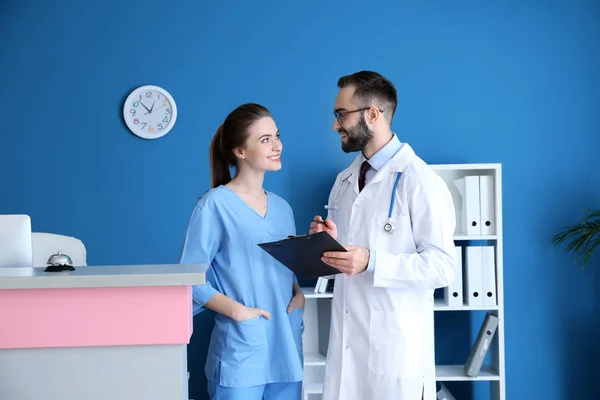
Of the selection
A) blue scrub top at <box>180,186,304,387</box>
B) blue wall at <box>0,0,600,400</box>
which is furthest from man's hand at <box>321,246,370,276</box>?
blue wall at <box>0,0,600,400</box>

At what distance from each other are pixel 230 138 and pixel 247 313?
1.96 ft

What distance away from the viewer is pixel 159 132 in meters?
3.76

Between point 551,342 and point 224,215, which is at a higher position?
point 224,215

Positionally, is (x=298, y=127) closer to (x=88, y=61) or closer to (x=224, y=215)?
(x=88, y=61)

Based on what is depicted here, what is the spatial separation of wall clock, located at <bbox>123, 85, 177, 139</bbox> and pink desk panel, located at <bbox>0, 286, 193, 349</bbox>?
2.23 metres

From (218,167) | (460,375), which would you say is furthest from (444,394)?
(218,167)

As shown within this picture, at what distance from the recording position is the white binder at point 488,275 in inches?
136

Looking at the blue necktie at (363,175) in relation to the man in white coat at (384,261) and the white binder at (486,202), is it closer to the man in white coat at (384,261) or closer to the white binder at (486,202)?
the man in white coat at (384,261)

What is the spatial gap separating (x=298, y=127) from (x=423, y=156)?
0.71 metres

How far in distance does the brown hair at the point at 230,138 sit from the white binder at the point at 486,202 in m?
1.53

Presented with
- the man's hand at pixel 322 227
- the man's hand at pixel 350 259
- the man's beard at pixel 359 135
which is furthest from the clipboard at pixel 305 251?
the man's beard at pixel 359 135

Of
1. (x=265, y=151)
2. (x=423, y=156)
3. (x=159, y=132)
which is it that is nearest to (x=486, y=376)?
(x=423, y=156)

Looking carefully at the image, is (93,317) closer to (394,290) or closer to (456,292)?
(394,290)

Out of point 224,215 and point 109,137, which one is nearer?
point 224,215
